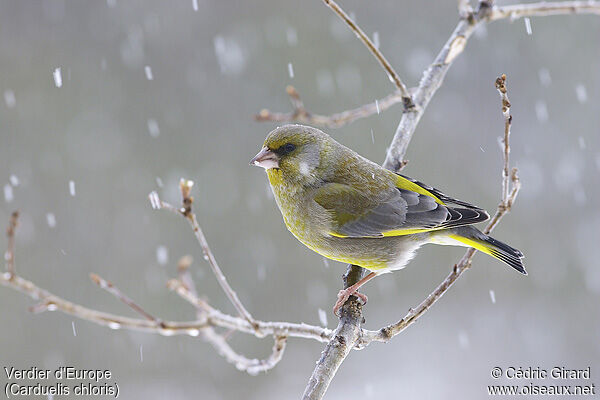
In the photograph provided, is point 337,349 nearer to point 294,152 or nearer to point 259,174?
point 294,152

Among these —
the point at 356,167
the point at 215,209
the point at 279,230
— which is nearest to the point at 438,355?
the point at 279,230

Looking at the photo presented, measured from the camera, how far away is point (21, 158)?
914 cm

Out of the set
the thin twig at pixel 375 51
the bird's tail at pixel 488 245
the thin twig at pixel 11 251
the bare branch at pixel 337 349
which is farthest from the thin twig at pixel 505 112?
the thin twig at pixel 11 251

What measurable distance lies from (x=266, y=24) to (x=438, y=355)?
18.7 ft

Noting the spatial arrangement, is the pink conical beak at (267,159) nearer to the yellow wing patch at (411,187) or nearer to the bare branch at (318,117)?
the bare branch at (318,117)

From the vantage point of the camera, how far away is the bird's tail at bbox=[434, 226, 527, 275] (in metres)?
3.42

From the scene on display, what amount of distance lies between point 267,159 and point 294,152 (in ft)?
0.54

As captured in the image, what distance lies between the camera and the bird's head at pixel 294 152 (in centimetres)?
348

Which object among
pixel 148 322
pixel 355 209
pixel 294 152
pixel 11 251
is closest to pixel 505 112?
pixel 355 209

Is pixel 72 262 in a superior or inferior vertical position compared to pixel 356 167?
superior

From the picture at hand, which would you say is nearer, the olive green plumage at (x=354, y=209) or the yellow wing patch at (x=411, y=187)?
the olive green plumage at (x=354, y=209)

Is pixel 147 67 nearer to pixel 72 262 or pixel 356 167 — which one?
pixel 72 262

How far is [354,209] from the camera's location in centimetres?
355

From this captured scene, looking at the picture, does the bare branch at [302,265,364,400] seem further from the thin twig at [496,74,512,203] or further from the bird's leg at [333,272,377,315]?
the thin twig at [496,74,512,203]
